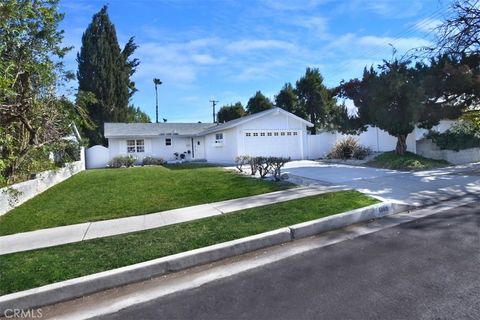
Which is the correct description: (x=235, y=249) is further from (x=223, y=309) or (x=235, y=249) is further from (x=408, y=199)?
(x=408, y=199)

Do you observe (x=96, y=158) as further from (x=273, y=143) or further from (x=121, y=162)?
(x=273, y=143)

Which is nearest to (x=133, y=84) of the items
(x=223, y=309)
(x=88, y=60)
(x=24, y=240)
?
(x=88, y=60)

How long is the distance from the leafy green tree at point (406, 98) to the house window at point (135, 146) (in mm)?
19197

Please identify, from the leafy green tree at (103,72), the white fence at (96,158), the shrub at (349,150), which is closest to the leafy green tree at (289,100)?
the leafy green tree at (103,72)

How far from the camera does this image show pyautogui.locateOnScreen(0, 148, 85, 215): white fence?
8844 millimetres

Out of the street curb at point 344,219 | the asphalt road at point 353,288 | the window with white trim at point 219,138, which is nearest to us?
the asphalt road at point 353,288

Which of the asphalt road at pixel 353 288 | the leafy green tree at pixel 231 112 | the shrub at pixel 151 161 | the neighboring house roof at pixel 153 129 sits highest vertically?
the leafy green tree at pixel 231 112

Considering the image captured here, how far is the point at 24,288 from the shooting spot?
4145mm

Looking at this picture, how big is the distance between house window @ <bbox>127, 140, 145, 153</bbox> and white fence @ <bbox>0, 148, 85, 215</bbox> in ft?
37.9

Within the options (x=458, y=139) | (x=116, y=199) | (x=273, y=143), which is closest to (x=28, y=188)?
(x=116, y=199)

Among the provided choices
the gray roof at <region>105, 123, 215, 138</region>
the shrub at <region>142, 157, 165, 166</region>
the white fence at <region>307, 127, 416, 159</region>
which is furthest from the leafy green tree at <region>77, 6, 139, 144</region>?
the white fence at <region>307, 127, 416, 159</region>

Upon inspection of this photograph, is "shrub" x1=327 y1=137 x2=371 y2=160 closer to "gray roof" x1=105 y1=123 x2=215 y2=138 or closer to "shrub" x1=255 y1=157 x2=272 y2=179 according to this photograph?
"shrub" x1=255 y1=157 x2=272 y2=179

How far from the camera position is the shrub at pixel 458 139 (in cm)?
1639

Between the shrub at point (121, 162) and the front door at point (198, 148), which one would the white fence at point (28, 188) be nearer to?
the shrub at point (121, 162)
